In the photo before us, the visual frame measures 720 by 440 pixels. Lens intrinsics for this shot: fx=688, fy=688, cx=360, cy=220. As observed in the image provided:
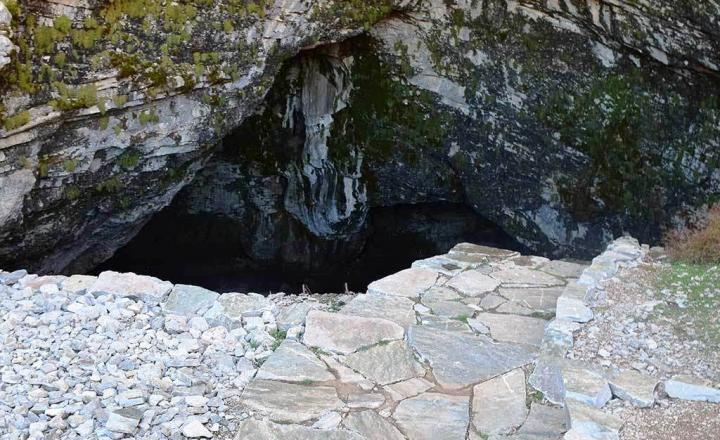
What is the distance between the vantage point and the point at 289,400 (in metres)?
4.62

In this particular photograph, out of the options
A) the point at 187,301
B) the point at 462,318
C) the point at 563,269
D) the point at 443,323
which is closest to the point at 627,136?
the point at 563,269

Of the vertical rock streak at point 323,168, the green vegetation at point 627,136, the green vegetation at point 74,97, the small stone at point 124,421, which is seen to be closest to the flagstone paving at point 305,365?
the small stone at point 124,421

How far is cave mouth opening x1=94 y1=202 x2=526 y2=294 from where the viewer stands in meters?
15.5

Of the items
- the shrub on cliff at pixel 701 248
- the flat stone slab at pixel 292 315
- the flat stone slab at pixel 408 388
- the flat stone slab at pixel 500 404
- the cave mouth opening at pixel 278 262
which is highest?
the shrub on cliff at pixel 701 248

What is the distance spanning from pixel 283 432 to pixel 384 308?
2009 mm

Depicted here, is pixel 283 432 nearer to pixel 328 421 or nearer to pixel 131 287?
pixel 328 421

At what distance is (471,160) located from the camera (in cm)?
1318

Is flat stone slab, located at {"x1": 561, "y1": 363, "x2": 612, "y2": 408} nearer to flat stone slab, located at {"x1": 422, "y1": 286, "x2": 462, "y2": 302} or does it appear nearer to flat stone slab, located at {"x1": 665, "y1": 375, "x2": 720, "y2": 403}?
flat stone slab, located at {"x1": 665, "y1": 375, "x2": 720, "y2": 403}

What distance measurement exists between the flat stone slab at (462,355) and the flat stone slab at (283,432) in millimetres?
973

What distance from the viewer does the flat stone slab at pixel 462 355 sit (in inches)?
198

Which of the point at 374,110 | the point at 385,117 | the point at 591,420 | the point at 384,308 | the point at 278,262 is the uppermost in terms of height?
the point at 374,110

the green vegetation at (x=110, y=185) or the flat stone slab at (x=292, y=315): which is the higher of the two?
the flat stone slab at (x=292, y=315)

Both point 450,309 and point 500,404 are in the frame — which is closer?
point 500,404

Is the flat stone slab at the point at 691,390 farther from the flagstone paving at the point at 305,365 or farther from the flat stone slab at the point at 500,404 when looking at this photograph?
the flat stone slab at the point at 500,404
